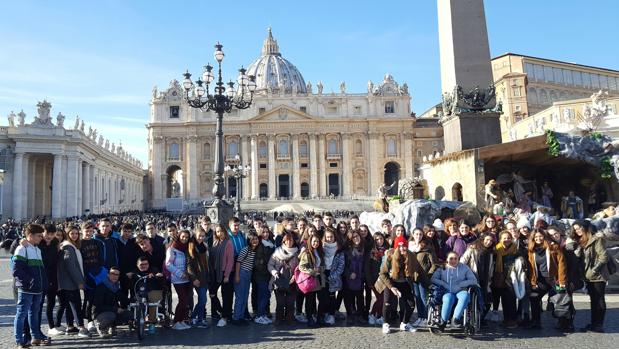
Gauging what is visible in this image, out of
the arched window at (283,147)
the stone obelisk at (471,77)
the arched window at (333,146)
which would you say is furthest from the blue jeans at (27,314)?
the arched window at (333,146)

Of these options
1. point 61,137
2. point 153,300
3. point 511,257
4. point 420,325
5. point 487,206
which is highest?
point 61,137

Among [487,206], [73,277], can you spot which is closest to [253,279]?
[73,277]

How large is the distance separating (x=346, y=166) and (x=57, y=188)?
36.0 m

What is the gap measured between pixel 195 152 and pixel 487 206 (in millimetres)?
52644

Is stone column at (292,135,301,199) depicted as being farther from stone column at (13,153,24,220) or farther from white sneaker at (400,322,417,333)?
white sneaker at (400,322,417,333)

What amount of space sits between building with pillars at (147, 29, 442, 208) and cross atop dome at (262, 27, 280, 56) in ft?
109

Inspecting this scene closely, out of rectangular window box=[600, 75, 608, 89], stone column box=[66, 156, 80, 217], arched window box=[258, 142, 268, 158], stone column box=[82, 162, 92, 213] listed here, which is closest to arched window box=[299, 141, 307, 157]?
arched window box=[258, 142, 268, 158]

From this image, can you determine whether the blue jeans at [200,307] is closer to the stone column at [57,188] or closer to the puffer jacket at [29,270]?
the puffer jacket at [29,270]

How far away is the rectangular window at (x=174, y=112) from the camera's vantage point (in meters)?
60.2

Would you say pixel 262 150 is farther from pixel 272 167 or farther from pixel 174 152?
pixel 174 152

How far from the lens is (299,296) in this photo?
6.37 metres

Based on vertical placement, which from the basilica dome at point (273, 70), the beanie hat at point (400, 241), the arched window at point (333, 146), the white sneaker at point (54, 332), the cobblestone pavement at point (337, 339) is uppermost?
the basilica dome at point (273, 70)

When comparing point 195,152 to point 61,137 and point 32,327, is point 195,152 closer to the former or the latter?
point 61,137

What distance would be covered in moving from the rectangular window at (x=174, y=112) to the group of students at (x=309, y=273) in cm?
5599
